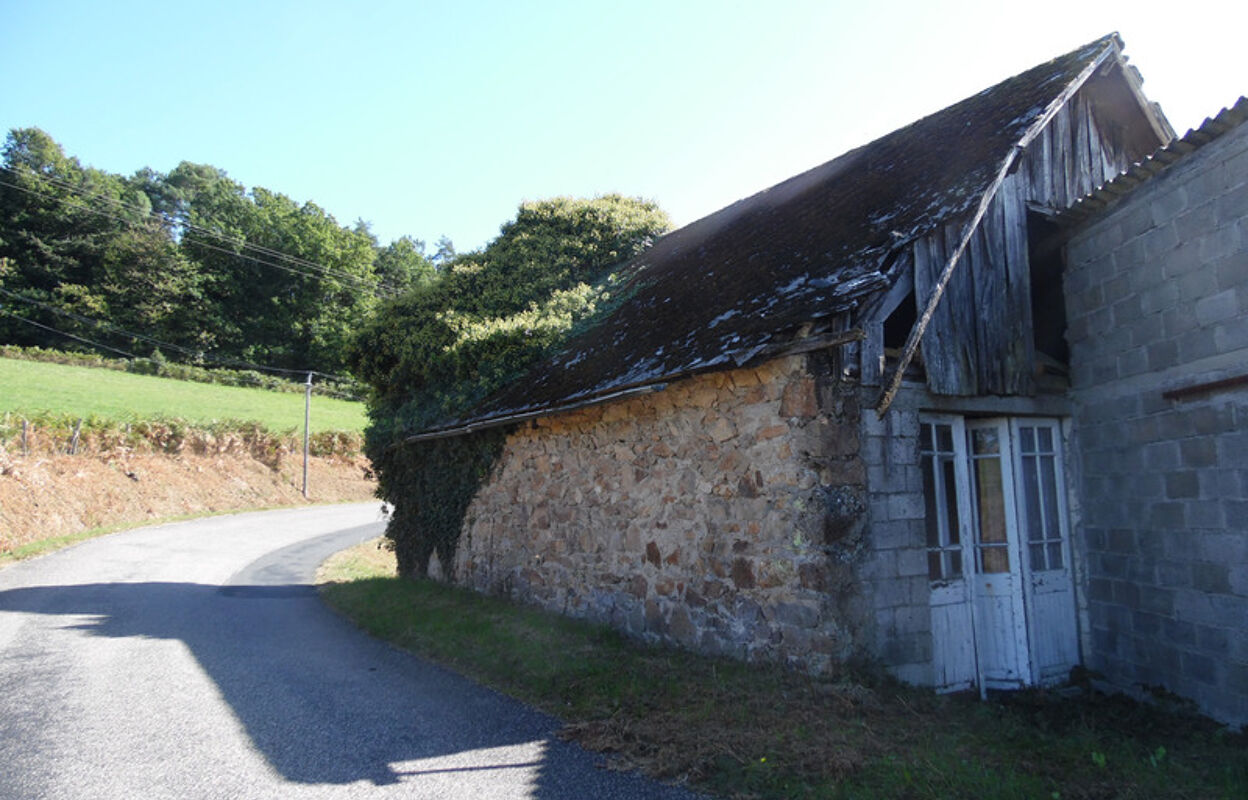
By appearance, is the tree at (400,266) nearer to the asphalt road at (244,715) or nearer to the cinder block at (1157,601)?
the asphalt road at (244,715)

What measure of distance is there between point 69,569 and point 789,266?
1513 centimetres

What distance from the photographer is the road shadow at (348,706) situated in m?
4.75

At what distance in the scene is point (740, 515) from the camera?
6578 millimetres

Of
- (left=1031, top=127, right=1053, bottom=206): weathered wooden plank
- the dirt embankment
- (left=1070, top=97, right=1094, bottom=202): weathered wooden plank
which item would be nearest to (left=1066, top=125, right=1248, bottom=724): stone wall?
(left=1031, top=127, right=1053, bottom=206): weathered wooden plank

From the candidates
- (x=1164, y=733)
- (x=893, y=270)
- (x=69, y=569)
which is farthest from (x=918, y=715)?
(x=69, y=569)

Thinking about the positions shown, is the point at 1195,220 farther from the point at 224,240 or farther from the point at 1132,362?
the point at 224,240

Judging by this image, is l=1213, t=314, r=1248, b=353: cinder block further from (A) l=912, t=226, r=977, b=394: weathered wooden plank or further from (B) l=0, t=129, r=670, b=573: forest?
(B) l=0, t=129, r=670, b=573: forest

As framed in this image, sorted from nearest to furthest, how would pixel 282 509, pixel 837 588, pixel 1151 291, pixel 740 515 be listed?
pixel 837 588, pixel 1151 291, pixel 740 515, pixel 282 509

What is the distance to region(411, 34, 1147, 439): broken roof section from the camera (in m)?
6.22

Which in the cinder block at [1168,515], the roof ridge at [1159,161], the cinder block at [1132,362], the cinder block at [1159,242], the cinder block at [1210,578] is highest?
the roof ridge at [1159,161]

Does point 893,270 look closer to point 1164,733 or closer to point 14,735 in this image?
point 1164,733

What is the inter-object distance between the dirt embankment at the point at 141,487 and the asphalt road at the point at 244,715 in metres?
6.16

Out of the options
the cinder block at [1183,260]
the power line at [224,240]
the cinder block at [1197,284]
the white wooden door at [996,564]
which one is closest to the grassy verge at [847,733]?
the white wooden door at [996,564]

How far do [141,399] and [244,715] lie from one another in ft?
98.4
